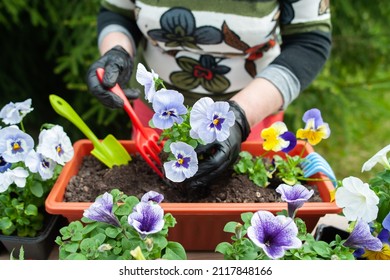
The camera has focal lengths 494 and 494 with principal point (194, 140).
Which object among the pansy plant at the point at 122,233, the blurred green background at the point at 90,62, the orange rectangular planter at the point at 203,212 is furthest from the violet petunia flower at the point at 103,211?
the blurred green background at the point at 90,62

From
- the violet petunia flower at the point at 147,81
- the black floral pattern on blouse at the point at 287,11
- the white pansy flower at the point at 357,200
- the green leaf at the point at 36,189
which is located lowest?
the green leaf at the point at 36,189

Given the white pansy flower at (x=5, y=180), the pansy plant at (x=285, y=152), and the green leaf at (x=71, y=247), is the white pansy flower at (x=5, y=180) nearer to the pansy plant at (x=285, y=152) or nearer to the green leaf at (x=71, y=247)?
the green leaf at (x=71, y=247)

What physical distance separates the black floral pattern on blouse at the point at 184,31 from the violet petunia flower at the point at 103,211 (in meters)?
0.56

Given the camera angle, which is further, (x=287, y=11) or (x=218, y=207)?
(x=287, y=11)

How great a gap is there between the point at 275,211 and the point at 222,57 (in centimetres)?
52

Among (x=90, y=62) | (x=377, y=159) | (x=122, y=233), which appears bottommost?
(x=90, y=62)

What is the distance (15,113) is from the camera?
986 millimetres

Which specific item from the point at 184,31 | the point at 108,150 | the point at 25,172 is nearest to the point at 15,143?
the point at 25,172

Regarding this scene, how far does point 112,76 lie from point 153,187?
0.27 m

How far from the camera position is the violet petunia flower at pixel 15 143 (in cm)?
91

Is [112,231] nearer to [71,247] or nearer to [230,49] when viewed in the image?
[71,247]

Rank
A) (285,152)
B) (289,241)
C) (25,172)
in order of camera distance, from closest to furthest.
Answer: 1. (289,241)
2. (25,172)
3. (285,152)

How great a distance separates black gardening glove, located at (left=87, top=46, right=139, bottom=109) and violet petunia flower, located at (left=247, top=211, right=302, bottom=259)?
466 millimetres

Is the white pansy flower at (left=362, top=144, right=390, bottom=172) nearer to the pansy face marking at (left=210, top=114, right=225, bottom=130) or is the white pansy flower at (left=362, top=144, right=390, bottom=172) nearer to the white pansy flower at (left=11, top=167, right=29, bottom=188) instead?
the pansy face marking at (left=210, top=114, right=225, bottom=130)
